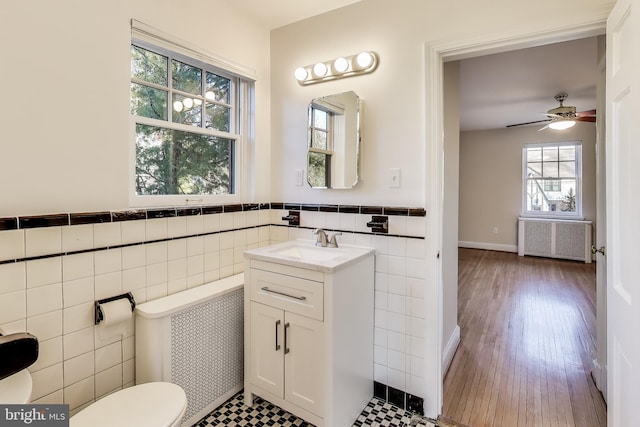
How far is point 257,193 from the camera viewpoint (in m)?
2.41

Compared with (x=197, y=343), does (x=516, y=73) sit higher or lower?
higher

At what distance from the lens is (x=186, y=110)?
1.99 meters

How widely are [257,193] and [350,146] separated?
0.77m

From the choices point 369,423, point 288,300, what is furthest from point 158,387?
point 369,423

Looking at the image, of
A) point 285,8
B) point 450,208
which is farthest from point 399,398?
point 285,8

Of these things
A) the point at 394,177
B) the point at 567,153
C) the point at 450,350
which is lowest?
the point at 450,350

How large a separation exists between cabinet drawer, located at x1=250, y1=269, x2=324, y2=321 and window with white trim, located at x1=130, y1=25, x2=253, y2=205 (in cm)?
65

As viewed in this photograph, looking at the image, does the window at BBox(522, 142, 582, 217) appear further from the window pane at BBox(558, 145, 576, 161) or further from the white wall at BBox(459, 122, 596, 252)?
the white wall at BBox(459, 122, 596, 252)

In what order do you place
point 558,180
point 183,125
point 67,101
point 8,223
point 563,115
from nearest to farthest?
point 8,223 → point 67,101 → point 183,125 → point 563,115 → point 558,180

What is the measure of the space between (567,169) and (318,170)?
5.82m

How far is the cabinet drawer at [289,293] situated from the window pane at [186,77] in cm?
117

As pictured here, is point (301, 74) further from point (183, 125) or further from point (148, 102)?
point (148, 102)

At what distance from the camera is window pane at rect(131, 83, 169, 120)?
175cm

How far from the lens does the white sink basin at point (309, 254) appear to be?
65.0 inches
